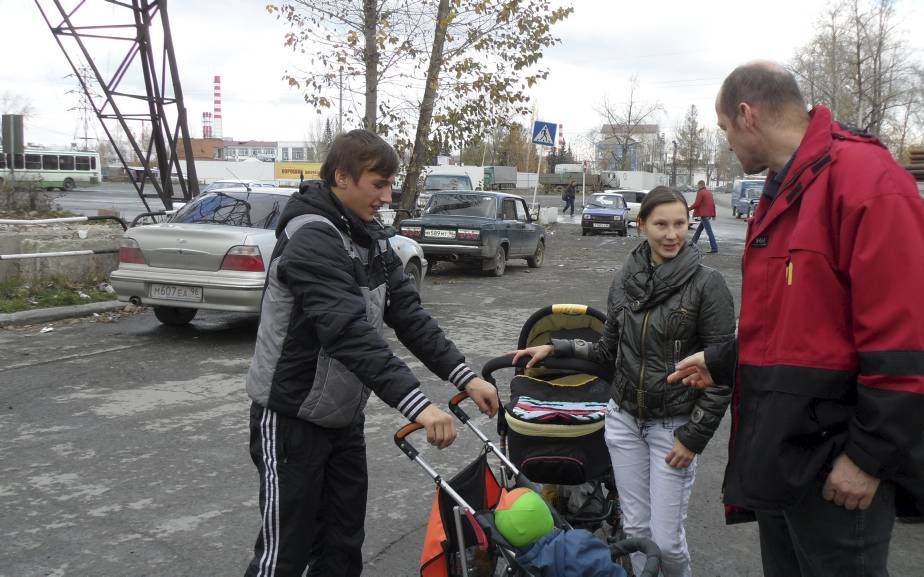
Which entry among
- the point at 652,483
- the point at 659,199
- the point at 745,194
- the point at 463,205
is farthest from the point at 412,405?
the point at 745,194

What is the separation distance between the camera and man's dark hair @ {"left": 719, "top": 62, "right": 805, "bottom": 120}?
2191 millimetres

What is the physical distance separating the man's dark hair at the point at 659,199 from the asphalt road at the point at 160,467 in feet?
5.79

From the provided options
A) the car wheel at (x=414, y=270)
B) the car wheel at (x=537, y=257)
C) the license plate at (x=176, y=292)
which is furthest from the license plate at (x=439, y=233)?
the license plate at (x=176, y=292)

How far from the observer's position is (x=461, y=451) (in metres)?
5.46

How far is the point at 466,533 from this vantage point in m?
2.76

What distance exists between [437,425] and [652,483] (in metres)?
1.06

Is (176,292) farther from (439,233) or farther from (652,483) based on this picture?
(439,233)

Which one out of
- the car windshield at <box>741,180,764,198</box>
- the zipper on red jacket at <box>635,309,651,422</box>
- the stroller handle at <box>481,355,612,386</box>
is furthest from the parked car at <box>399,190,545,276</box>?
the car windshield at <box>741,180,764,198</box>

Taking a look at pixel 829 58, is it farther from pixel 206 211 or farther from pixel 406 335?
pixel 406 335

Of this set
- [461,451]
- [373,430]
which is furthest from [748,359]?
[373,430]

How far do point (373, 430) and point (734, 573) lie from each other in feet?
9.40

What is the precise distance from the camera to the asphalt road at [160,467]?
3.85 meters

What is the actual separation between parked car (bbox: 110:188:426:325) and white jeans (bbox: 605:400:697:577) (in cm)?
586

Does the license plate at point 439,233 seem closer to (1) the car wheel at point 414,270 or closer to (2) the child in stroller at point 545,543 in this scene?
(1) the car wheel at point 414,270
